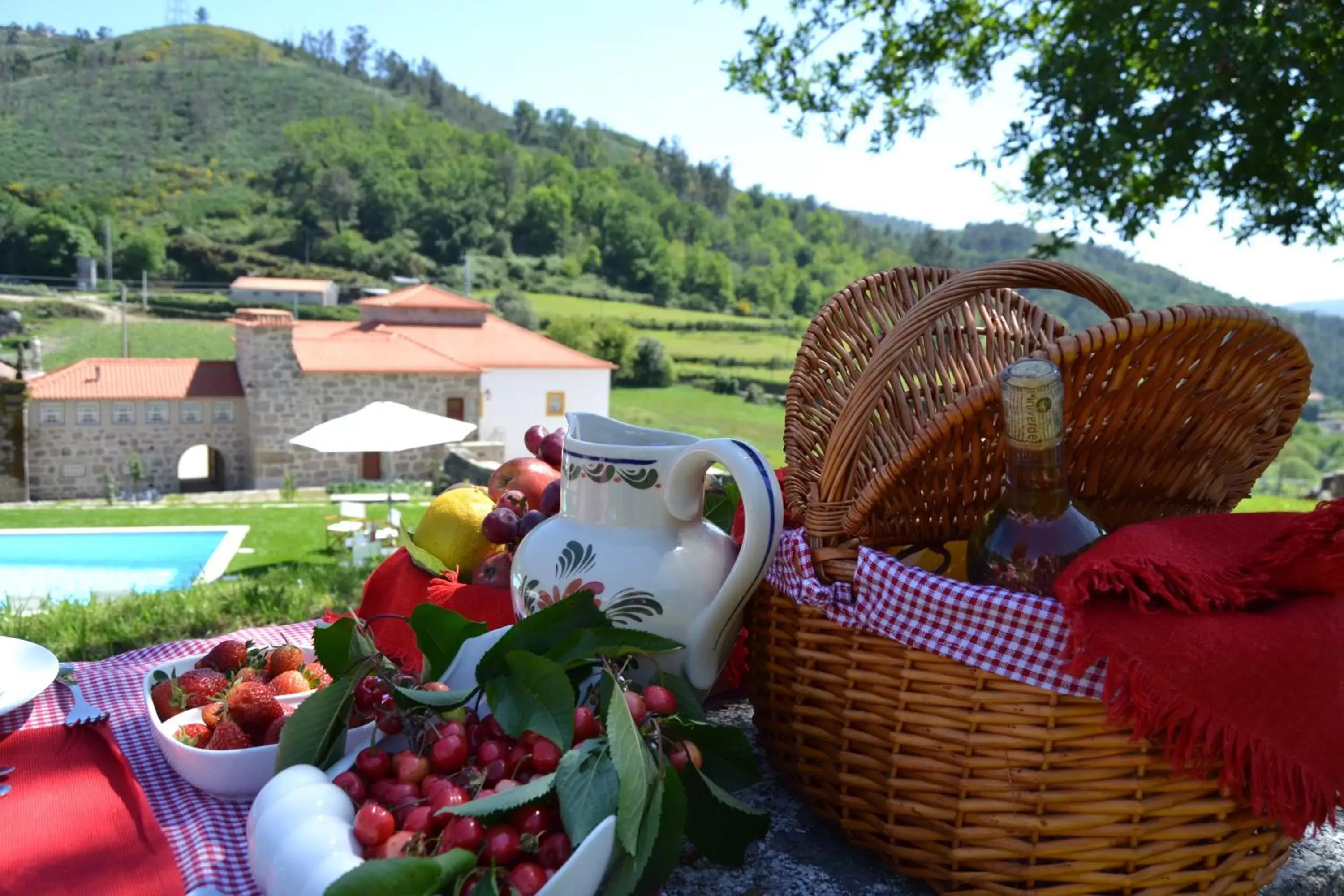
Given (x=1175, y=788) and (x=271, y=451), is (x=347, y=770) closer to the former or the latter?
(x=1175, y=788)

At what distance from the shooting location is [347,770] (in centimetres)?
67

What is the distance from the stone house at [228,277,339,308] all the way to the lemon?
42921mm

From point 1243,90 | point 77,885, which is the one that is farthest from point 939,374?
point 1243,90

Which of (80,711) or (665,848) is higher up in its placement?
(665,848)

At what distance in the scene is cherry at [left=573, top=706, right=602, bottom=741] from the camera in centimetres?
66

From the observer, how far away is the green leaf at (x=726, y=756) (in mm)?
728

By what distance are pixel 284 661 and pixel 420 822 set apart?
0.44 m

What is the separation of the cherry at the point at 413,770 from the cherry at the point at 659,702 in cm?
15

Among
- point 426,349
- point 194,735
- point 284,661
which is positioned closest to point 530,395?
point 426,349

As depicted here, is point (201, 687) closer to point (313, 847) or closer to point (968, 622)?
point (313, 847)

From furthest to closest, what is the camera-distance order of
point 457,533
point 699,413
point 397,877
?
point 699,413 < point 457,533 < point 397,877

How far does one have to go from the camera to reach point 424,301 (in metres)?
31.4

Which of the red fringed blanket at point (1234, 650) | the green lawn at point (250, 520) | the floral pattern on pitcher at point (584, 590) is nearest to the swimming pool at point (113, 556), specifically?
the green lawn at point (250, 520)

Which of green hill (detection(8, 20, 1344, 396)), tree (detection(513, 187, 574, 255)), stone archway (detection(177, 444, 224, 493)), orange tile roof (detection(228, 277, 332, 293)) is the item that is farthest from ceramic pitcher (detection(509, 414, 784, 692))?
tree (detection(513, 187, 574, 255))
